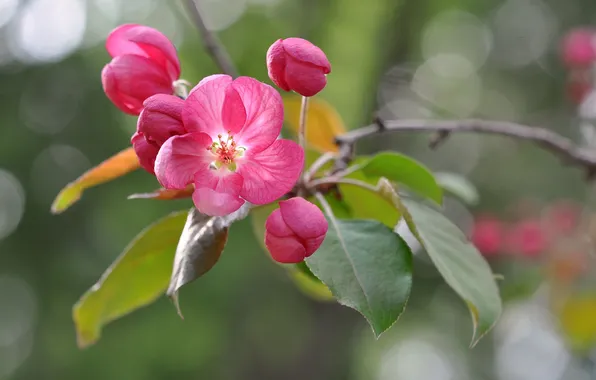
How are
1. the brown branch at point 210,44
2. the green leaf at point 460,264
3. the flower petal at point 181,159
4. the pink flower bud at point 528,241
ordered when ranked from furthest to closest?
1. the pink flower bud at point 528,241
2. the brown branch at point 210,44
3. the green leaf at point 460,264
4. the flower petal at point 181,159

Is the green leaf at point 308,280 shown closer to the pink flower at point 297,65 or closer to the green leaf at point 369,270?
the green leaf at point 369,270

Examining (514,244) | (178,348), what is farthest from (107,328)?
(514,244)

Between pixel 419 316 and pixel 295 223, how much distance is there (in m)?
5.12

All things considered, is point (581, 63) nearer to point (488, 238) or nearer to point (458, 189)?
point (488, 238)

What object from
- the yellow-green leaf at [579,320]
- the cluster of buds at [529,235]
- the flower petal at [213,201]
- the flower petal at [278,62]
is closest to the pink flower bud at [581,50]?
the cluster of buds at [529,235]

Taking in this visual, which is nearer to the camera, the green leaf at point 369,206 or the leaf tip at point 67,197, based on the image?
the leaf tip at point 67,197

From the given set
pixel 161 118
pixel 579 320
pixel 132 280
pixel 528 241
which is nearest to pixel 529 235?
pixel 528 241

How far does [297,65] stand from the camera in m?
0.62

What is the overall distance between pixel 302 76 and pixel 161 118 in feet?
0.49

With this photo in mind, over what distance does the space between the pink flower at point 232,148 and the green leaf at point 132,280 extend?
0.79 ft

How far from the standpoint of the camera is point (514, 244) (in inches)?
84.8

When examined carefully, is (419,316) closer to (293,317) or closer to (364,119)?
(293,317)

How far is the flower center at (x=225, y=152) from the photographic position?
0.59 m

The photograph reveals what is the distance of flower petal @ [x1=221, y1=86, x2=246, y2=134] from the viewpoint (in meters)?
0.59
